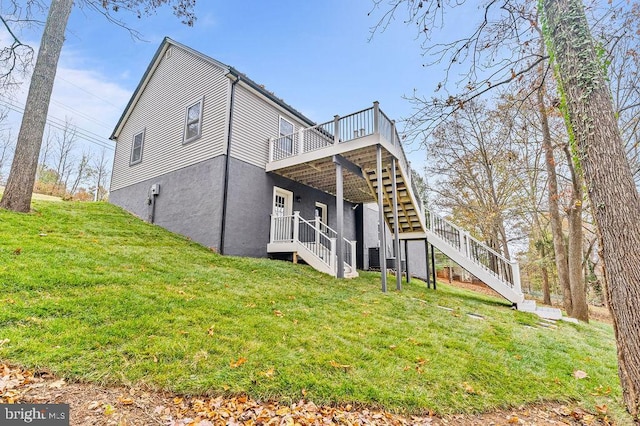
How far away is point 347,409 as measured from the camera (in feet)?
8.63

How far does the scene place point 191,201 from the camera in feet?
32.1

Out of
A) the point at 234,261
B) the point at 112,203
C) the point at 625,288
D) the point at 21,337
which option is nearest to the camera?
the point at 625,288

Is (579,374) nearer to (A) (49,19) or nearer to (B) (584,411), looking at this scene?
(B) (584,411)

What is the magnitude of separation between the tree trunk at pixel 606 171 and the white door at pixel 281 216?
7.36 meters

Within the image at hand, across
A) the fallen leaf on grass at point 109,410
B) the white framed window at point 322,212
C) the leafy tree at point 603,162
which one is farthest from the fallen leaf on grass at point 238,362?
the white framed window at point 322,212

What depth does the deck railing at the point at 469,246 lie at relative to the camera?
8.68 metres

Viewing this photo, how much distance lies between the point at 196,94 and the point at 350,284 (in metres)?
8.41

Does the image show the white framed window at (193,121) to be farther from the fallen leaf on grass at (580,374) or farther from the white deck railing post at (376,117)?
the fallen leaf on grass at (580,374)

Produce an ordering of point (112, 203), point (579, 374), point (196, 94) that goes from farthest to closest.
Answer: point (112, 203)
point (196, 94)
point (579, 374)

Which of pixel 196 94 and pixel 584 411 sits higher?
pixel 196 94

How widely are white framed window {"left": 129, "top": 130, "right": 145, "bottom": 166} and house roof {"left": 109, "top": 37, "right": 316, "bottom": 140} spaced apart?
1793mm

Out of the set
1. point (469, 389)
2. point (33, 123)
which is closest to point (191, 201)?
point (33, 123)

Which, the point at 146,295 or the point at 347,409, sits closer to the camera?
the point at 347,409

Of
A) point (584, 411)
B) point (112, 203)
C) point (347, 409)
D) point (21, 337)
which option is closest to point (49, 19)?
point (112, 203)
